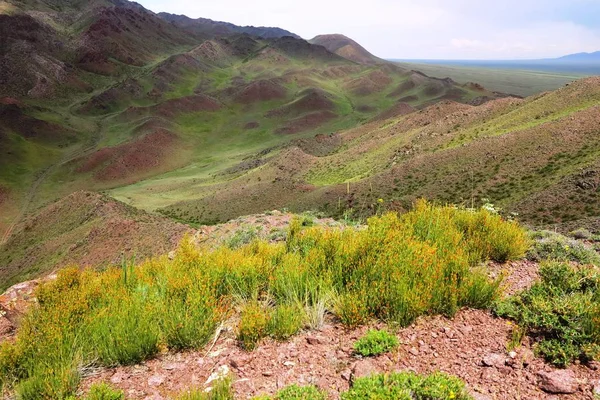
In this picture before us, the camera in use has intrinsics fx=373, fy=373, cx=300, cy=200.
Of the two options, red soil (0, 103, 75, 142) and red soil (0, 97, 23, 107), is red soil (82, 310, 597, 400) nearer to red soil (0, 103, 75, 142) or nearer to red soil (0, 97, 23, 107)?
red soil (0, 103, 75, 142)

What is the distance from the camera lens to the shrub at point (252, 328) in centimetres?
493

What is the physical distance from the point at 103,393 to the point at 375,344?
3.17 metres

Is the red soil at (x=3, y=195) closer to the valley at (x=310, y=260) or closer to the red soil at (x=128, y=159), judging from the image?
the valley at (x=310, y=260)

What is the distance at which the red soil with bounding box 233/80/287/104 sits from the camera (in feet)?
294

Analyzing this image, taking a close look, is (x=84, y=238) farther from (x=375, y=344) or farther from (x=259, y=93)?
(x=259, y=93)

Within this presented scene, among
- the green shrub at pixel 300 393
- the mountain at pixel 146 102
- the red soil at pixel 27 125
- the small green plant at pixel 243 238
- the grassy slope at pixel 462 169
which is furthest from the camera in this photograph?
the red soil at pixel 27 125

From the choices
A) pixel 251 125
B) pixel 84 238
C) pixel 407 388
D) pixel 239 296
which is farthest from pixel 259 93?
pixel 407 388

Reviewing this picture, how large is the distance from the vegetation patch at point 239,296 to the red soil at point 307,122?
67.6 m

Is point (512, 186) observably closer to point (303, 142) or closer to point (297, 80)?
point (303, 142)

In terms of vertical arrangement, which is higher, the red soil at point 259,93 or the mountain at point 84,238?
the red soil at point 259,93

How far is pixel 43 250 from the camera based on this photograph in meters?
25.9

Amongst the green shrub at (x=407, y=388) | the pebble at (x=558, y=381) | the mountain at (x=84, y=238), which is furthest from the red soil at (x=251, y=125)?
the pebble at (x=558, y=381)

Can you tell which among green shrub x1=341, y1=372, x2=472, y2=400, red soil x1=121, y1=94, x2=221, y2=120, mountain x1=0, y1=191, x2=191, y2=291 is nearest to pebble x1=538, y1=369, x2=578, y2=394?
green shrub x1=341, y1=372, x2=472, y2=400

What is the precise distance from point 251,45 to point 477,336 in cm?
16136
